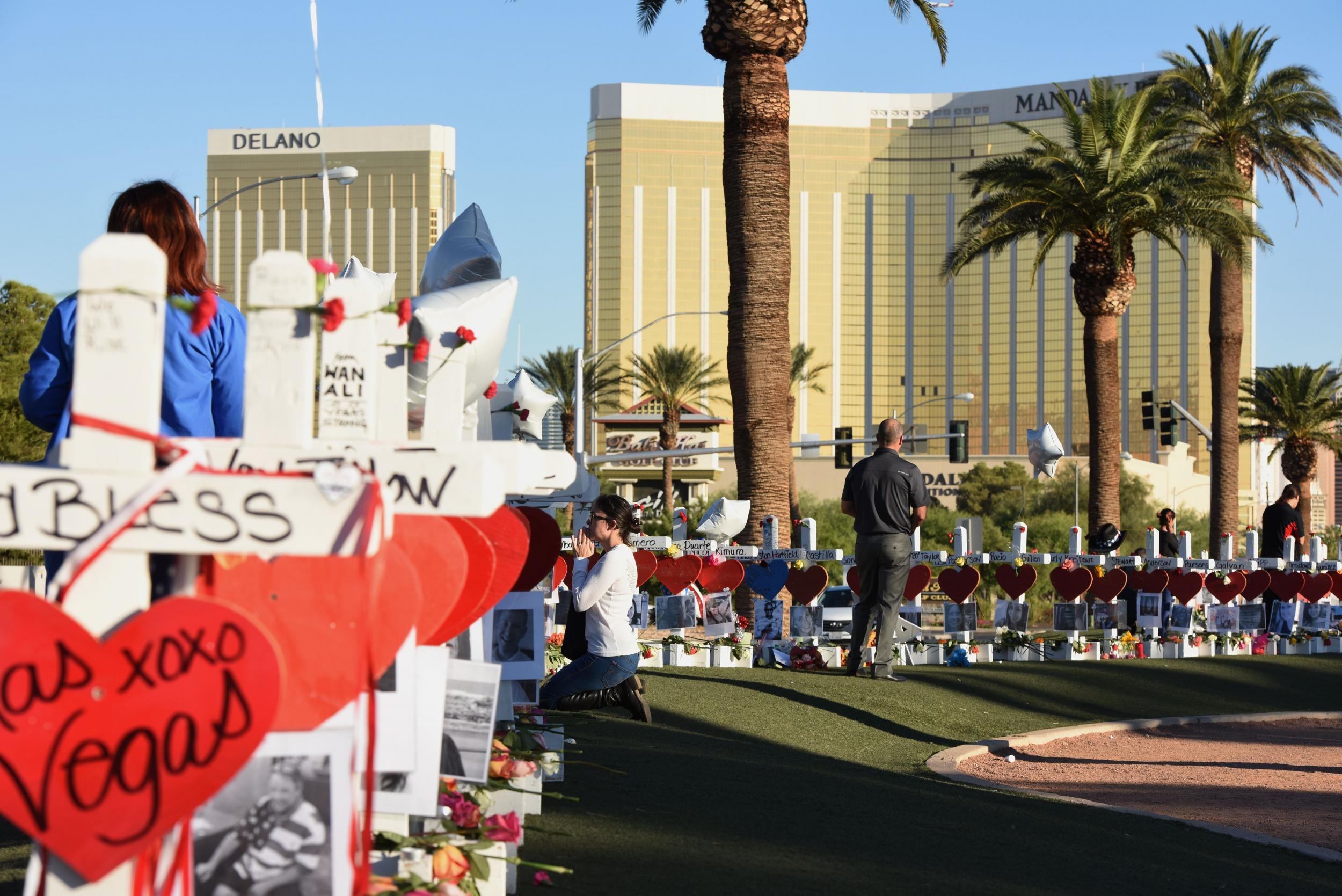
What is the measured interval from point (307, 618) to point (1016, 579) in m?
15.1

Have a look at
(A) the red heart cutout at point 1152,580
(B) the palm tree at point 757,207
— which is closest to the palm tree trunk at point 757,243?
(B) the palm tree at point 757,207

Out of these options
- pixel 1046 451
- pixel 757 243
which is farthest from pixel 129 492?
pixel 1046 451

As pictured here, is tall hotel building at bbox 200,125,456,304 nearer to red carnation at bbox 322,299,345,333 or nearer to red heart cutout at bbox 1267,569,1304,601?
red heart cutout at bbox 1267,569,1304,601

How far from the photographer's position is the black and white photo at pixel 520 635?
17.6 feet

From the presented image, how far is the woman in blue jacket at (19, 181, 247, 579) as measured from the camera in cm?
403

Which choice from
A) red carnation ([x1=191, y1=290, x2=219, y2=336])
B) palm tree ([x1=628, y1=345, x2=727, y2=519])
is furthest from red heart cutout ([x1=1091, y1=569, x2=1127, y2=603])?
palm tree ([x1=628, y1=345, x2=727, y2=519])

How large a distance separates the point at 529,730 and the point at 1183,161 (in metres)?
25.4

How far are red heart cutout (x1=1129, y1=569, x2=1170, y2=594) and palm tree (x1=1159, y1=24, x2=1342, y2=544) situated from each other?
1344 centimetres

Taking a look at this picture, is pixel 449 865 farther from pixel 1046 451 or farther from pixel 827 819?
pixel 1046 451

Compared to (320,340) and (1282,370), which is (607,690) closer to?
(320,340)

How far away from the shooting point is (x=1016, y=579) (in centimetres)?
1714

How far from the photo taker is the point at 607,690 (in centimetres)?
859

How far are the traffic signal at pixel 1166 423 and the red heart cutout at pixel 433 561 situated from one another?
38.9 metres

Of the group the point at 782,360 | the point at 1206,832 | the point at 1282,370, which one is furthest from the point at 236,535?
the point at 1282,370
